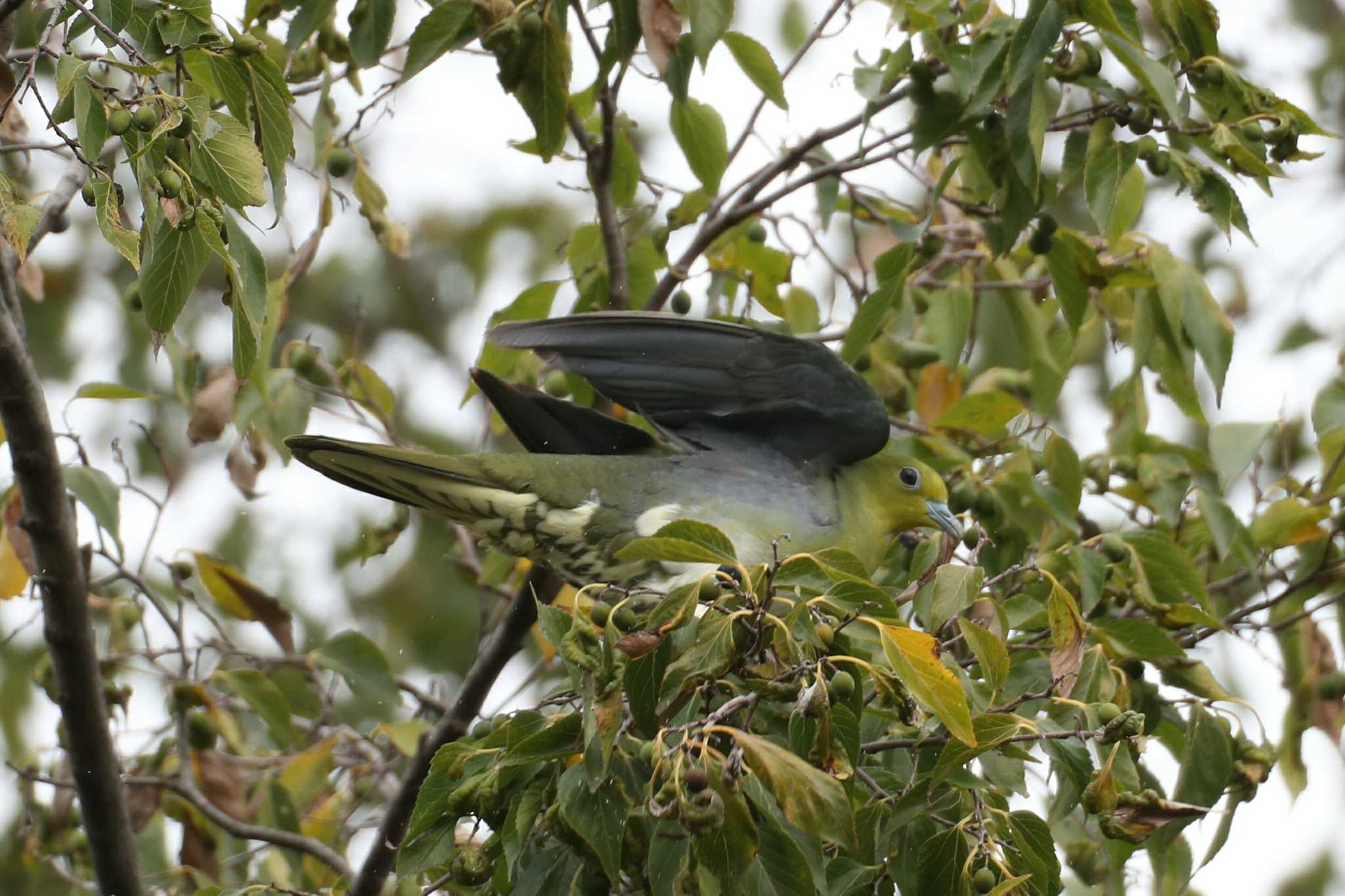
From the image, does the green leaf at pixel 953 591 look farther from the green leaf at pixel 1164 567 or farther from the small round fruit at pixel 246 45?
the small round fruit at pixel 246 45

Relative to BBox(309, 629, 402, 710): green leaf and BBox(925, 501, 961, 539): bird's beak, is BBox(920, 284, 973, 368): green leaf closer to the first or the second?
BBox(925, 501, 961, 539): bird's beak

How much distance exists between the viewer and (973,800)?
2492mm

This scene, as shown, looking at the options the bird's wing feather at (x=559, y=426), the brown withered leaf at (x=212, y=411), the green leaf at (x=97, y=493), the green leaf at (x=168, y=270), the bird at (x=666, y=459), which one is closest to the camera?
the green leaf at (x=168, y=270)

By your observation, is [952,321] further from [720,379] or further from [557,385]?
[557,385]

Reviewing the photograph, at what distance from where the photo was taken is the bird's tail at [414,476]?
3.93 m

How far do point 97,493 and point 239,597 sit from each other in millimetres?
664

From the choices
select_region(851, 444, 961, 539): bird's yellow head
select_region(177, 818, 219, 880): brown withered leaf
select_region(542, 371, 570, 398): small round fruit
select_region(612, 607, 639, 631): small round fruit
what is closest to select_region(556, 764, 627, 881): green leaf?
select_region(612, 607, 639, 631): small round fruit

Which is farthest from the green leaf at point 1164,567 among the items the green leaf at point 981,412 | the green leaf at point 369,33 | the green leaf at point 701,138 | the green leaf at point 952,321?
the green leaf at point 369,33

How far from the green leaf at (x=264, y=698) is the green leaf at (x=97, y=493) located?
0.57 meters

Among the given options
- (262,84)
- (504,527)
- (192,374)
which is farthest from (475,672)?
(262,84)

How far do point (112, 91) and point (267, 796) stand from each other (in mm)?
2497

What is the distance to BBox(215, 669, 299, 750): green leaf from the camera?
4105 millimetres

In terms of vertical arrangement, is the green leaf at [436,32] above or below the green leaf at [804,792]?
above

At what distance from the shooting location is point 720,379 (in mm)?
4348
